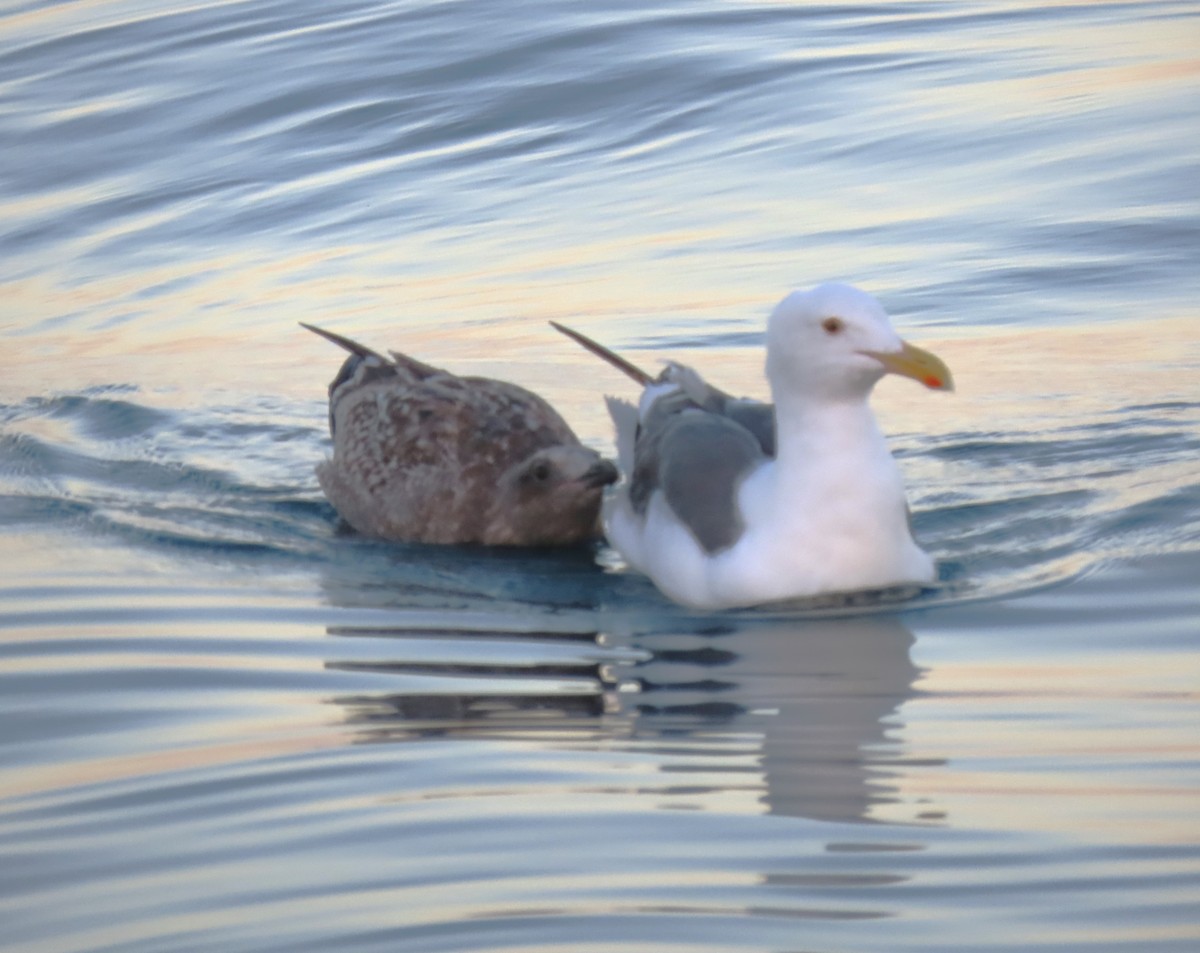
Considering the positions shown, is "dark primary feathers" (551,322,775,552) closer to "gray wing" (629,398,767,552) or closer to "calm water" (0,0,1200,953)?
"gray wing" (629,398,767,552)

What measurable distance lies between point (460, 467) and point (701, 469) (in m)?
1.45

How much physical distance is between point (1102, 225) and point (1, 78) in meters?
11.1

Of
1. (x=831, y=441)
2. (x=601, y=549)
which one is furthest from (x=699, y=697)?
(x=601, y=549)

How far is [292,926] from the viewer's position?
411 cm

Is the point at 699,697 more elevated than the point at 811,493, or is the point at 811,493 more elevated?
the point at 811,493

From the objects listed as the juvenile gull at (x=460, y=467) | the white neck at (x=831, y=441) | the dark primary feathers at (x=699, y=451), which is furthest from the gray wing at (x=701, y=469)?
the juvenile gull at (x=460, y=467)

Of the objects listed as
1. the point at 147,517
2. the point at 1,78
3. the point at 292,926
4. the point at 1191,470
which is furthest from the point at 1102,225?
the point at 1,78

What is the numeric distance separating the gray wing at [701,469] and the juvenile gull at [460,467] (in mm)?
427

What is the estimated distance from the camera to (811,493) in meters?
6.86

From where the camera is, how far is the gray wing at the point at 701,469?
7090 mm

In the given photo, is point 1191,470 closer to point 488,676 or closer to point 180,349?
point 488,676

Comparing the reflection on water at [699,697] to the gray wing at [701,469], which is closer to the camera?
the reflection on water at [699,697]

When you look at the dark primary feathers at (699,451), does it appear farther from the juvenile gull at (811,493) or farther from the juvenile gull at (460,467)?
the juvenile gull at (460,467)

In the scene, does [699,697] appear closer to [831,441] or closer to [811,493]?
[811,493]
